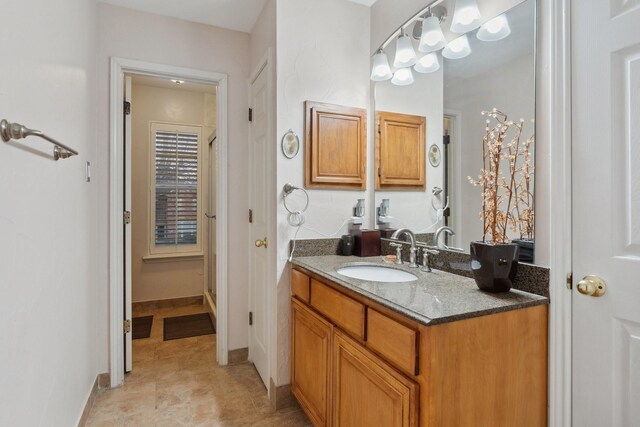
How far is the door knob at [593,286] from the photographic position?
1.07 meters

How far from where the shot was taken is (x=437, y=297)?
1184mm

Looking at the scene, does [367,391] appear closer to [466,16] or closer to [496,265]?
[496,265]

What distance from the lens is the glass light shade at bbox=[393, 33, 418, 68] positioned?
1.91 meters

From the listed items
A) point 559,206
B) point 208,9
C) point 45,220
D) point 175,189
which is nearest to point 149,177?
point 175,189

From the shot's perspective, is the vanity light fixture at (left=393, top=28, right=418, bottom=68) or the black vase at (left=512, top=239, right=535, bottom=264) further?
the vanity light fixture at (left=393, top=28, right=418, bottom=68)

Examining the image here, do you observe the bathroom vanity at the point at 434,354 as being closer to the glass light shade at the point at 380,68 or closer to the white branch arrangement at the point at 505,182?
the white branch arrangement at the point at 505,182

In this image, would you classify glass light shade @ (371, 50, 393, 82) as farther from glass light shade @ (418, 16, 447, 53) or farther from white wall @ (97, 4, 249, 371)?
white wall @ (97, 4, 249, 371)

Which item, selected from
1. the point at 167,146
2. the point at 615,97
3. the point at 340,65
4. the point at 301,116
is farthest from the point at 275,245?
the point at 167,146

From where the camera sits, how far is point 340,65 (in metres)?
2.15

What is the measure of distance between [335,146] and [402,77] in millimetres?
558

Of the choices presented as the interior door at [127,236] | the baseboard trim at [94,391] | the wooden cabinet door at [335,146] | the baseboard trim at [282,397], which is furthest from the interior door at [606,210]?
the interior door at [127,236]

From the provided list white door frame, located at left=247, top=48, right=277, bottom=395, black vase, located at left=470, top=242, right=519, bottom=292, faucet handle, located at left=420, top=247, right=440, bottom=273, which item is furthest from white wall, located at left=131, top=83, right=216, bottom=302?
black vase, located at left=470, top=242, right=519, bottom=292

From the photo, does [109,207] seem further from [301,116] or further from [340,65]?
[340,65]

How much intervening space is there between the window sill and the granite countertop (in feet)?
9.09
